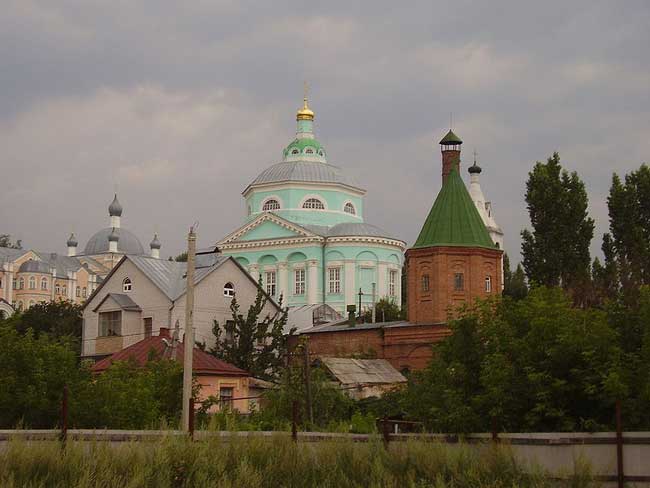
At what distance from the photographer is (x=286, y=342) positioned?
155 feet

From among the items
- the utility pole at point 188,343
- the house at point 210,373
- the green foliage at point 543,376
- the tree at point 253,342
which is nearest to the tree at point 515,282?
the tree at point 253,342

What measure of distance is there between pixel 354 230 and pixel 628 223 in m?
32.4

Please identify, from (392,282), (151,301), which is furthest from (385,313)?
(151,301)

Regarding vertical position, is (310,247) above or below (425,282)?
above

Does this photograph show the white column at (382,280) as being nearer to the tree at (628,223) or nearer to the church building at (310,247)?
the church building at (310,247)

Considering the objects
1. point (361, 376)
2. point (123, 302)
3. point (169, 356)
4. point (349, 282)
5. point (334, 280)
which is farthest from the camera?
point (334, 280)

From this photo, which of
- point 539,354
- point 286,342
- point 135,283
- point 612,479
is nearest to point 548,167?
point 286,342

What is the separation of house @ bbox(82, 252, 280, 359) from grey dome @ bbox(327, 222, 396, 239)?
961 inches

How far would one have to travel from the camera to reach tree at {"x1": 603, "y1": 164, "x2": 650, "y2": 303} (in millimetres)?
41844

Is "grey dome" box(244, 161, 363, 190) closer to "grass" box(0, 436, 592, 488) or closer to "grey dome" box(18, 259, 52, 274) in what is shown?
"grey dome" box(18, 259, 52, 274)

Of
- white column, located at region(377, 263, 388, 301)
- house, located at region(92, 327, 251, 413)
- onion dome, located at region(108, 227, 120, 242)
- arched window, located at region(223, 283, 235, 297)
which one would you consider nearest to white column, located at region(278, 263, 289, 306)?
white column, located at region(377, 263, 388, 301)

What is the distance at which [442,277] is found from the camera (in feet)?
147

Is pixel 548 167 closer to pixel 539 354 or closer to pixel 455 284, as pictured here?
pixel 455 284

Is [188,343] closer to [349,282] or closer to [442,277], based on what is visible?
[442,277]
